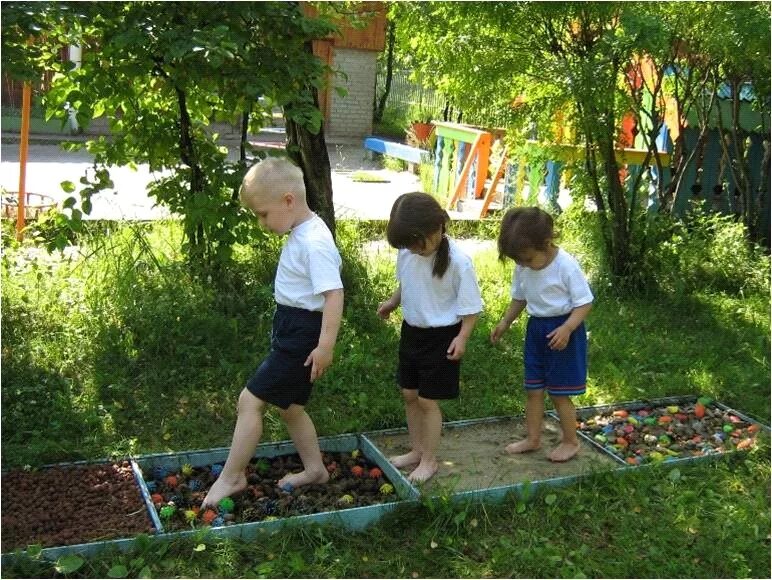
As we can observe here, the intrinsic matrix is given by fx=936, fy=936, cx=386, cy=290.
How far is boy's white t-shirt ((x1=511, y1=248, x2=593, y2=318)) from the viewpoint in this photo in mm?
4270

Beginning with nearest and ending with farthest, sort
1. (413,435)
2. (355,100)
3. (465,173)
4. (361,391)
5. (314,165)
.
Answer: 1. (413,435)
2. (361,391)
3. (314,165)
4. (465,173)
5. (355,100)

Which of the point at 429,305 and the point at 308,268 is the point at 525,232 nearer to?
the point at 429,305

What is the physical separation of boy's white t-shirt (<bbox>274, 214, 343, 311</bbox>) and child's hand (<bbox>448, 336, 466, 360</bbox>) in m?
0.58

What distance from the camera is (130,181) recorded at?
1364 centimetres

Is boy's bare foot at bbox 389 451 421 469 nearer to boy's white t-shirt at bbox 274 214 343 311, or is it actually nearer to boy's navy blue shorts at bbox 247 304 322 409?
boy's navy blue shorts at bbox 247 304 322 409

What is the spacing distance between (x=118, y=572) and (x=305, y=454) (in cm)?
107

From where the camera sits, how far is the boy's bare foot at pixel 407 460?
4.38 m

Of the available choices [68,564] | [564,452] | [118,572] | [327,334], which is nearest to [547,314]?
[564,452]

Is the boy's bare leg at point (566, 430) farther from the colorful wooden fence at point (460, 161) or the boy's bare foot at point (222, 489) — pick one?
the colorful wooden fence at point (460, 161)

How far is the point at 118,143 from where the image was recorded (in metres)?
5.79

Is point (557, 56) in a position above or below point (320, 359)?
above

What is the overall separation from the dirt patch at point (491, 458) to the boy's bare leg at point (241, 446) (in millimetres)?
794

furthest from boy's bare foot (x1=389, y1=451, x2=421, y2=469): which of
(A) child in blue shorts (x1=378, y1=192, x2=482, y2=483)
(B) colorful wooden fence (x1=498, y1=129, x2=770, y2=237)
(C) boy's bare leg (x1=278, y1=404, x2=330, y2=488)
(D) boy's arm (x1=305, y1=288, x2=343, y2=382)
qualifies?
(B) colorful wooden fence (x1=498, y1=129, x2=770, y2=237)

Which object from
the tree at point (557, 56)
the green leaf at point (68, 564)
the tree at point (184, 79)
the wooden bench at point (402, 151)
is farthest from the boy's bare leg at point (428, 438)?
the wooden bench at point (402, 151)
